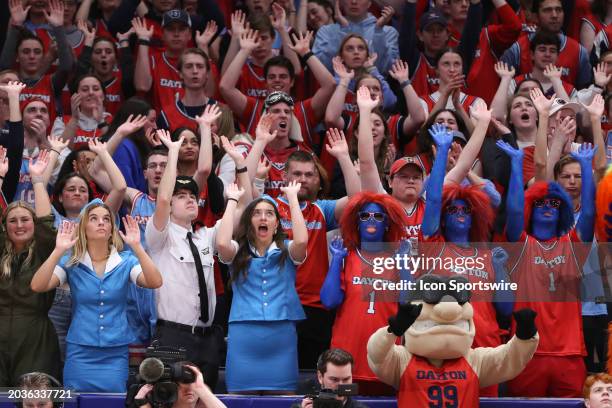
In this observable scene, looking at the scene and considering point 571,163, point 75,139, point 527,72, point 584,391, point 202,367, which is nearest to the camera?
point 584,391

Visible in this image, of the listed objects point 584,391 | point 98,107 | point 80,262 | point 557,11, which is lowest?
point 584,391

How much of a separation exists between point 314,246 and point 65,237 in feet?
5.41

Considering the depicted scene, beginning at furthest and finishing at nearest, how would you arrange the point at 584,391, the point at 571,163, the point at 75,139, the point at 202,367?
the point at 75,139, the point at 571,163, the point at 202,367, the point at 584,391

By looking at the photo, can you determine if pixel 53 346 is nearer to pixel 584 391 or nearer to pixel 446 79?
pixel 584 391

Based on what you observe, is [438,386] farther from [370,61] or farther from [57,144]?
[370,61]

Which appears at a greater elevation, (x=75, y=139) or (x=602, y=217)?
(x=75, y=139)

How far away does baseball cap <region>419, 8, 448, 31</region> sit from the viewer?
11.9m

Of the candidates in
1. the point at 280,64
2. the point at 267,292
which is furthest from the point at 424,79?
the point at 267,292

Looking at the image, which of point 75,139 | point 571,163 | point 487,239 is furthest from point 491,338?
point 75,139

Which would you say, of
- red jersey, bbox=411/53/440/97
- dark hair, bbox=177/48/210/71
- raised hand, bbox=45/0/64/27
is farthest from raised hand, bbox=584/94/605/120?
raised hand, bbox=45/0/64/27

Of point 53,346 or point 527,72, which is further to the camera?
point 527,72

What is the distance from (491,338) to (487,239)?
64 cm

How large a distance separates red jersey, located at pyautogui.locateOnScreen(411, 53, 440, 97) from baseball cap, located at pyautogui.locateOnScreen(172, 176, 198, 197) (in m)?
3.16

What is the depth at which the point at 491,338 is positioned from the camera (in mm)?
8523
